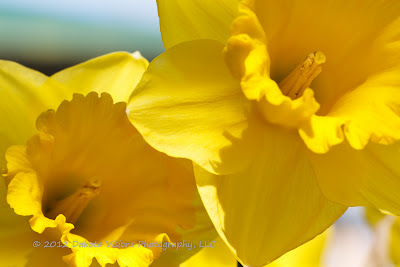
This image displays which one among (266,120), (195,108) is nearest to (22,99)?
(195,108)

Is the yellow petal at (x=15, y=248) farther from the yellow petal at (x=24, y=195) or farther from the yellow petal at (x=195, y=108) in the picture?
the yellow petal at (x=195, y=108)

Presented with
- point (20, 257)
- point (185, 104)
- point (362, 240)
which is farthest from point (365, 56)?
point (362, 240)

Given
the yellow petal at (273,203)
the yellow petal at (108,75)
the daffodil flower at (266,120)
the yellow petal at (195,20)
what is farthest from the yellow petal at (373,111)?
the yellow petal at (108,75)

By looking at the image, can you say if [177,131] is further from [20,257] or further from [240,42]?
[20,257]

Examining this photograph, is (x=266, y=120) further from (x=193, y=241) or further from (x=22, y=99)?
(x=22, y=99)

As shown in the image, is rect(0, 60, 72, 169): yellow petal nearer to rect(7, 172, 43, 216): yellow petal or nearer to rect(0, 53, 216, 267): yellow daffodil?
rect(0, 53, 216, 267): yellow daffodil
